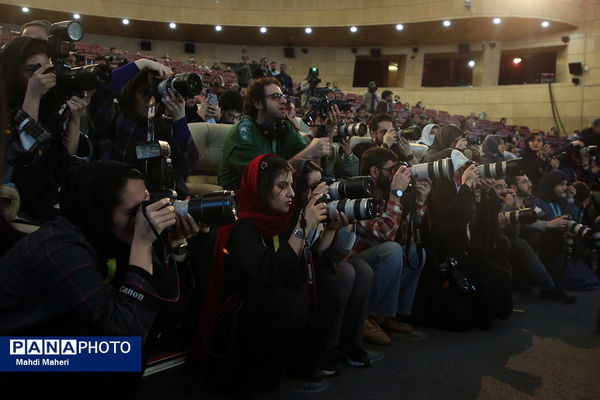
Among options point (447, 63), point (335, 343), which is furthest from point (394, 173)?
point (447, 63)

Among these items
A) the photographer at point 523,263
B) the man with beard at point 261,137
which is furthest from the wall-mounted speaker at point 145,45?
the man with beard at point 261,137

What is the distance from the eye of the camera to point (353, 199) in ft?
5.65

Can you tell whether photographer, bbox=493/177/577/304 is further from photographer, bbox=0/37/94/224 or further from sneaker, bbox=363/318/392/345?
photographer, bbox=0/37/94/224

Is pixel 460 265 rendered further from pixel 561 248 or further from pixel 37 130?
pixel 37 130

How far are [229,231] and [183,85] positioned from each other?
515 millimetres

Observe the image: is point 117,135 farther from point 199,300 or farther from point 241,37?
point 241,37

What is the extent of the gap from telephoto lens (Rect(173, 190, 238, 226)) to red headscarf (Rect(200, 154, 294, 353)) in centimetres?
41

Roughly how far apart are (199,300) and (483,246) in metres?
1.85

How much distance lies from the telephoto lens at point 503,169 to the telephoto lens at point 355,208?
3.89 feet

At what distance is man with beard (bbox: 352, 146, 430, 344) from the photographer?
85.4 inches

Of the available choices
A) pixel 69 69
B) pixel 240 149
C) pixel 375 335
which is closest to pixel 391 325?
pixel 375 335

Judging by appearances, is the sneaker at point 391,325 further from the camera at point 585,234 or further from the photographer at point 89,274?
the camera at point 585,234

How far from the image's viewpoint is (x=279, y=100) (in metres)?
2.16

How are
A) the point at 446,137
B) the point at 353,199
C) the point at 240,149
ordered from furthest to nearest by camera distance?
1. the point at 446,137
2. the point at 240,149
3. the point at 353,199
